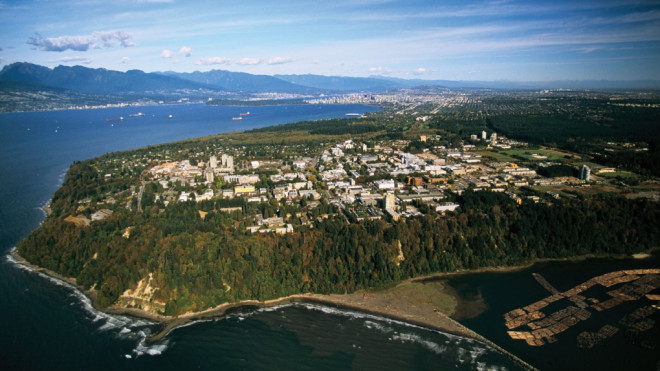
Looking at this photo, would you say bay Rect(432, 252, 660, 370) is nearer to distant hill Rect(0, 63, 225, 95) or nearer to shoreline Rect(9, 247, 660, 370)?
shoreline Rect(9, 247, 660, 370)

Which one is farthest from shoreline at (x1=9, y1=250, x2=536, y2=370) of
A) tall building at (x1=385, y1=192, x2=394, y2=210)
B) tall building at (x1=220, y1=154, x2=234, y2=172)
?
tall building at (x1=220, y1=154, x2=234, y2=172)

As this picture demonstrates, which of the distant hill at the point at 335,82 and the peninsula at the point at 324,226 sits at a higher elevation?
the distant hill at the point at 335,82

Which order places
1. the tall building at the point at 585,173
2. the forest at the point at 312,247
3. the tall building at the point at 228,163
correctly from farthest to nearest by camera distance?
1. the tall building at the point at 228,163
2. the tall building at the point at 585,173
3. the forest at the point at 312,247

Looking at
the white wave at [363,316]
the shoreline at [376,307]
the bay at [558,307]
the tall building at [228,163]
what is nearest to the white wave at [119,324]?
the shoreline at [376,307]

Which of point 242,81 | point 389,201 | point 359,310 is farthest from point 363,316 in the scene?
point 242,81

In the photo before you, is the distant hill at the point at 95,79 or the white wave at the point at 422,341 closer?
the white wave at the point at 422,341

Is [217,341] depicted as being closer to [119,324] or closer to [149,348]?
[149,348]

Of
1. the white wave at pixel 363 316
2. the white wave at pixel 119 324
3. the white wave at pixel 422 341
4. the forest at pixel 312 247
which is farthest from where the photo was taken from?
the forest at pixel 312 247

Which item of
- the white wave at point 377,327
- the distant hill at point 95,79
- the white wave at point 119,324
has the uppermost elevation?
the distant hill at point 95,79

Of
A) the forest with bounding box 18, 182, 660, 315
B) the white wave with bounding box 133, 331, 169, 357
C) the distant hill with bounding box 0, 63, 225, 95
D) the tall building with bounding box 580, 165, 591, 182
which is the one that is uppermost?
the distant hill with bounding box 0, 63, 225, 95

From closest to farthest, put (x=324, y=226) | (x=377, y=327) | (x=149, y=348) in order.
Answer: (x=149, y=348)
(x=377, y=327)
(x=324, y=226)

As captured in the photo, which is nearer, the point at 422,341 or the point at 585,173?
the point at 422,341

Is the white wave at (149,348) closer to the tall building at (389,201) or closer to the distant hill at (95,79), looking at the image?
the tall building at (389,201)

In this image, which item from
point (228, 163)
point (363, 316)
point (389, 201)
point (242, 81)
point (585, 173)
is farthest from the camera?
point (242, 81)
